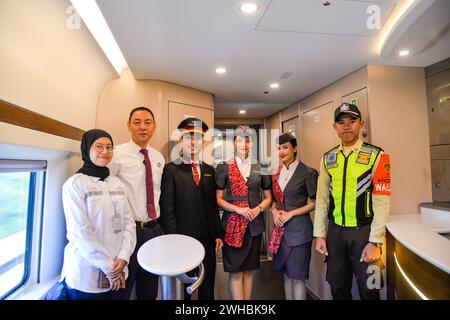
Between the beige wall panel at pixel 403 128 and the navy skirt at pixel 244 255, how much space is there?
127 cm

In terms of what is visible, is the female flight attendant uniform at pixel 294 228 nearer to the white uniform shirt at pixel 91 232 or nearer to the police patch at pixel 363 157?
the police patch at pixel 363 157

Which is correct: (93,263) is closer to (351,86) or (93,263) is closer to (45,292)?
(45,292)

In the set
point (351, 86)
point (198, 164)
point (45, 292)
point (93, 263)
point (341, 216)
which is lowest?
point (45, 292)

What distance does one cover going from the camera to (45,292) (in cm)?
150

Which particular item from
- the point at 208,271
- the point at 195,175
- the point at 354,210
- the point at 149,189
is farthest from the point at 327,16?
the point at 208,271

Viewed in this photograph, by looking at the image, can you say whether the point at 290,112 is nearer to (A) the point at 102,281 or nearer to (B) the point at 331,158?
(B) the point at 331,158

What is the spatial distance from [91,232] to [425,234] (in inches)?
78.0

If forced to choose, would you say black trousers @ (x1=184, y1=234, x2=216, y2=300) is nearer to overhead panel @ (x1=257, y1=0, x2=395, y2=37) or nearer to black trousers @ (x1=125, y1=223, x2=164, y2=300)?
black trousers @ (x1=125, y1=223, x2=164, y2=300)

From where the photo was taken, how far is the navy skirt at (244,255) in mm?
1943

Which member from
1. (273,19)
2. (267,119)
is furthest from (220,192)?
(267,119)

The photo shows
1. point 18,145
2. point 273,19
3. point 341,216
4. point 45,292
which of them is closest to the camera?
point 18,145

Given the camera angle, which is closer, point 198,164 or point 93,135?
point 93,135

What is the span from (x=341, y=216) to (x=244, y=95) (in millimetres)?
1839

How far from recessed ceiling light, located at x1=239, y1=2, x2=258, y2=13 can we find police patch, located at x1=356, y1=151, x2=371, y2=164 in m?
1.21
